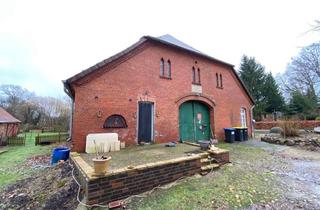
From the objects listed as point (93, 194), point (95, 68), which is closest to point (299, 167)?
point (93, 194)

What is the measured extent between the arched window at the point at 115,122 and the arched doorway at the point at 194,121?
3.72 metres

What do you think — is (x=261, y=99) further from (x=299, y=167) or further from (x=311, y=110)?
(x=299, y=167)

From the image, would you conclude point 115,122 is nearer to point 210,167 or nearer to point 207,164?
point 207,164

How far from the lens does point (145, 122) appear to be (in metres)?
8.64

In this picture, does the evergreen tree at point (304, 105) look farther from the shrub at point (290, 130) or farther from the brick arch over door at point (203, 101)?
the brick arch over door at point (203, 101)

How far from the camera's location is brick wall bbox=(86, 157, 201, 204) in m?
3.44

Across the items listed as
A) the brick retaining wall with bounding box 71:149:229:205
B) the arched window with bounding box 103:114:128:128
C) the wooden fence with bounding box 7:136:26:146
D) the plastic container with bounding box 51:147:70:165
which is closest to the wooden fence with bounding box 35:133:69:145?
the wooden fence with bounding box 7:136:26:146

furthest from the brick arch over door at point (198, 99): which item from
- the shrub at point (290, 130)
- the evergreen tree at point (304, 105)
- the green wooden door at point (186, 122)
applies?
the evergreen tree at point (304, 105)

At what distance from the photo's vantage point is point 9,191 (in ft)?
16.2

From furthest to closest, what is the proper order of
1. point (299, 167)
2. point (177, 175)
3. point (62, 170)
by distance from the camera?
point (299, 167)
point (62, 170)
point (177, 175)

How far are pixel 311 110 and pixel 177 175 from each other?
1105 inches

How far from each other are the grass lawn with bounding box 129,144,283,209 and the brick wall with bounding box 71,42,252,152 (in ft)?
14.0

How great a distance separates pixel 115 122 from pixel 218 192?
520 centimetres

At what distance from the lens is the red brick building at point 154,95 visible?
7.28 m
